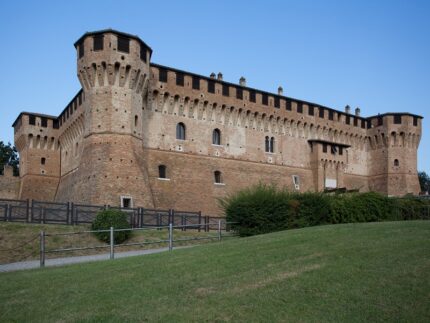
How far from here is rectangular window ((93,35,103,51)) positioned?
31.8 metres

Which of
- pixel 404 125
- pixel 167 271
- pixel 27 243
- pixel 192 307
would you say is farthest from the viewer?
pixel 404 125

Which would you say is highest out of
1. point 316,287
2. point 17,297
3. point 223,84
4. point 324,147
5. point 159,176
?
point 223,84

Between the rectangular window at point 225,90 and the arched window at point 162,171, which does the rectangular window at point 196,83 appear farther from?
the arched window at point 162,171

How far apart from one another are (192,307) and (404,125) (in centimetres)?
4891

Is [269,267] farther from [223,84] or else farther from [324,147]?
→ [324,147]

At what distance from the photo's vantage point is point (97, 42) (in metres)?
31.9

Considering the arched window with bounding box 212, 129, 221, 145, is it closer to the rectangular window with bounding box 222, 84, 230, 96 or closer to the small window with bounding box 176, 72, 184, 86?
the rectangular window with bounding box 222, 84, 230, 96

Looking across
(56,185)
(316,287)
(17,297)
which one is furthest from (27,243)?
(56,185)

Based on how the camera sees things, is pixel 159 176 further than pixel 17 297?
Yes

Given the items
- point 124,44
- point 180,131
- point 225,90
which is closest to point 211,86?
point 225,90

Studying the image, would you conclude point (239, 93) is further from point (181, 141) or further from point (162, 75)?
point (162, 75)

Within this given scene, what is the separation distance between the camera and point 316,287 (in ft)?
26.1

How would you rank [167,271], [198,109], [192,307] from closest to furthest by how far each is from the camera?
[192,307], [167,271], [198,109]

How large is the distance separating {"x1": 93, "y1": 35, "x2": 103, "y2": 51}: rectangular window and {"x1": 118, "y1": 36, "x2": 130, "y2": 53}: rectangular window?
1.19 meters
